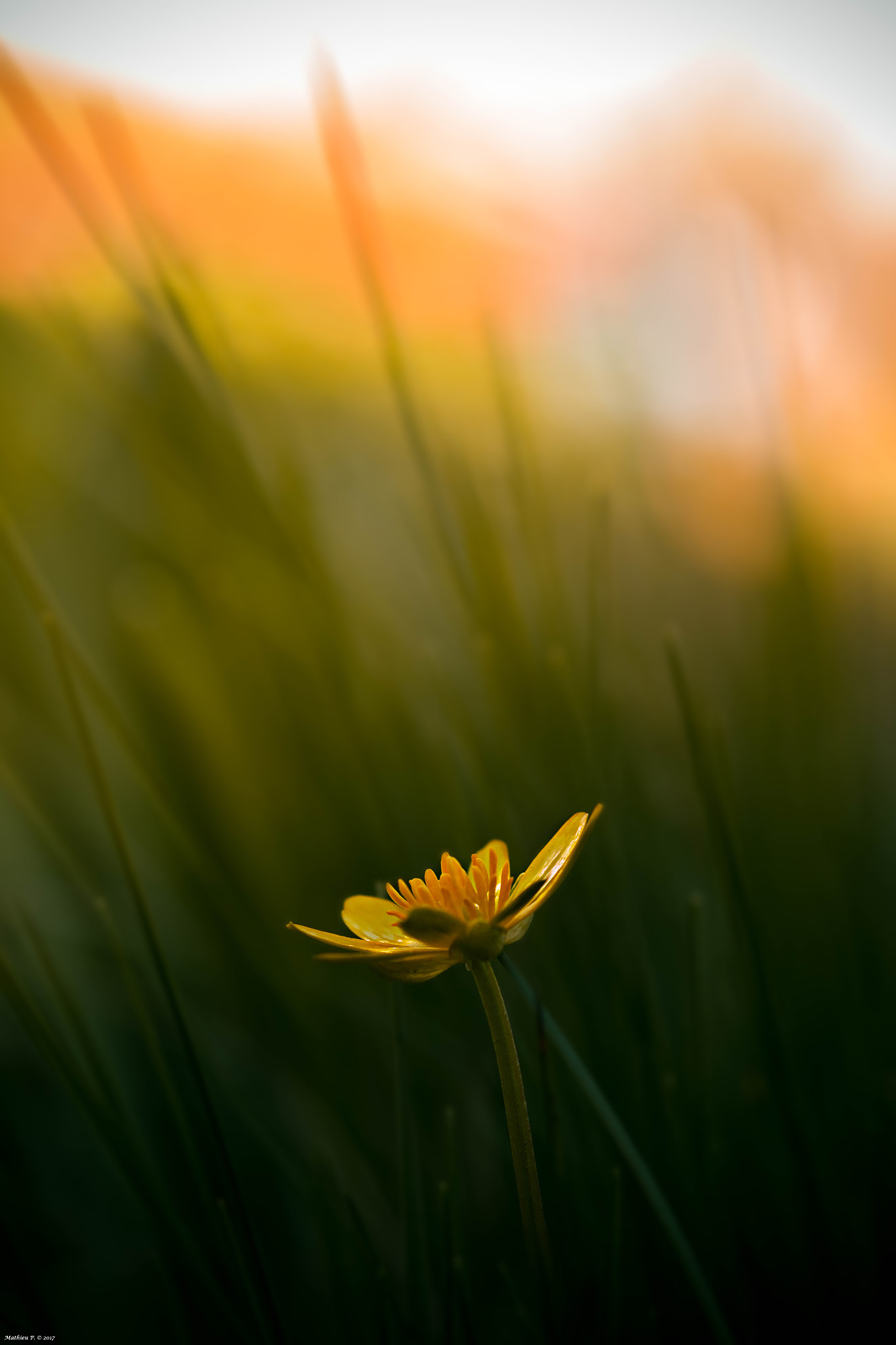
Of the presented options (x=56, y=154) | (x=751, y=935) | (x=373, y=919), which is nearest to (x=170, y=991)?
(x=373, y=919)

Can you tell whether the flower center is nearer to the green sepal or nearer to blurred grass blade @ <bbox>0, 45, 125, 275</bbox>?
the green sepal

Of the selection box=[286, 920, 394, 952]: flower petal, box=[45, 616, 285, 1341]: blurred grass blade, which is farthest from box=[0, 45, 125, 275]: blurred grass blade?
box=[286, 920, 394, 952]: flower petal

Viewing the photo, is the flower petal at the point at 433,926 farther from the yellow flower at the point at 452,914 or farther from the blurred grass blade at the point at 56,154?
the blurred grass blade at the point at 56,154

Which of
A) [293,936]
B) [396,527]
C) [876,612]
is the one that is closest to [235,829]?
[293,936]

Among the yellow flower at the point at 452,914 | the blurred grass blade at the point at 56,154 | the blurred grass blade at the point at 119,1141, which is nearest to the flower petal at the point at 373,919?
the yellow flower at the point at 452,914

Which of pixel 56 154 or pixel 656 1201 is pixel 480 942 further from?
pixel 56 154
